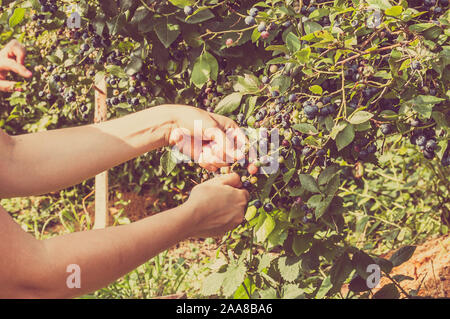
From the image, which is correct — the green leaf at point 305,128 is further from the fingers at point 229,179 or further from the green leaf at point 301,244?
the green leaf at point 301,244

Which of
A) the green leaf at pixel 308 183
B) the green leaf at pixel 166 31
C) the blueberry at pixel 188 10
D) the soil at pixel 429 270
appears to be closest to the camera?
the green leaf at pixel 308 183

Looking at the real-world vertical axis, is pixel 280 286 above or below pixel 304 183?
below

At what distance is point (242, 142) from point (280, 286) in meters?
0.68

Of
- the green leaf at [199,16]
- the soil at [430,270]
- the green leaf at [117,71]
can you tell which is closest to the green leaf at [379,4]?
the green leaf at [199,16]

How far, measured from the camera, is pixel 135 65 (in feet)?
5.88

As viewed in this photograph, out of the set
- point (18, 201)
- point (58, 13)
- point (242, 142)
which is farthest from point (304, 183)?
point (18, 201)

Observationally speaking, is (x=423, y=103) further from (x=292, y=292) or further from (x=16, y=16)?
(x=16, y=16)

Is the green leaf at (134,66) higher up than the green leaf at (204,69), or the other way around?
the green leaf at (134,66)

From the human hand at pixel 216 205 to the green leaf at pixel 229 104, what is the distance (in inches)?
11.4

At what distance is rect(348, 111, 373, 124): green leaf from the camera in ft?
4.12

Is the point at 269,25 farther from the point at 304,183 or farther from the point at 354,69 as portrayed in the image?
the point at 304,183

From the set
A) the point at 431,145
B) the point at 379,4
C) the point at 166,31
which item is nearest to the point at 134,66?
the point at 166,31

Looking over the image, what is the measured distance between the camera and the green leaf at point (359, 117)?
126cm

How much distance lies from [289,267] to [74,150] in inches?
29.5
